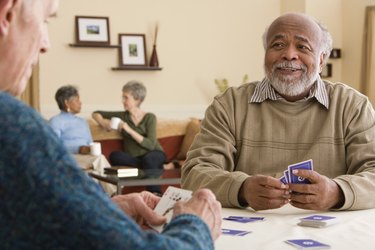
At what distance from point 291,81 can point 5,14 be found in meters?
1.54

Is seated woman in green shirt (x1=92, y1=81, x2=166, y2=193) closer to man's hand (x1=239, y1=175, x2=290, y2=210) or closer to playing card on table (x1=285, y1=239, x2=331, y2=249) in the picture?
man's hand (x1=239, y1=175, x2=290, y2=210)

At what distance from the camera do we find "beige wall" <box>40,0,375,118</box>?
6953 mm

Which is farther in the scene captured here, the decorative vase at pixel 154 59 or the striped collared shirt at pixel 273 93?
the decorative vase at pixel 154 59

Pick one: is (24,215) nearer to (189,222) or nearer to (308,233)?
(189,222)

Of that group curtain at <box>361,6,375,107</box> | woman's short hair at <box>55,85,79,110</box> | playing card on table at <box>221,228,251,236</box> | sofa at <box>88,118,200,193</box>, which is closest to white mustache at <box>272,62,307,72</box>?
playing card on table at <box>221,228,251,236</box>

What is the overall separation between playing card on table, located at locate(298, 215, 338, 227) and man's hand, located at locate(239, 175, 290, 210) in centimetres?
12

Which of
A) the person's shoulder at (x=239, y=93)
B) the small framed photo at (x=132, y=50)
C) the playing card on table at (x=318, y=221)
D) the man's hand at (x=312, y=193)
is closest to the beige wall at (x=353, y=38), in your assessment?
the small framed photo at (x=132, y=50)

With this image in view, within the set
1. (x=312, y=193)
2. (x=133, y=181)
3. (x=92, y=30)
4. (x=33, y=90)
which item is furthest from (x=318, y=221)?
(x=92, y=30)

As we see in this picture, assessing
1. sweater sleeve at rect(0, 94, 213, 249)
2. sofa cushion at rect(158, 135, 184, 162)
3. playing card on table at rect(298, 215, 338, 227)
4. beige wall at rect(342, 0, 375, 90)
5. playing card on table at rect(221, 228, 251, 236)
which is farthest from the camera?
beige wall at rect(342, 0, 375, 90)

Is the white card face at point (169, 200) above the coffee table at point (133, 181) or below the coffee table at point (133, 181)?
above

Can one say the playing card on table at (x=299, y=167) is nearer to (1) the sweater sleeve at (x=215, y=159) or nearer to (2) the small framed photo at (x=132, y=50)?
(1) the sweater sleeve at (x=215, y=159)

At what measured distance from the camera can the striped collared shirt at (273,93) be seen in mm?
2193

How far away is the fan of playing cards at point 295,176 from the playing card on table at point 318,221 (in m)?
0.14

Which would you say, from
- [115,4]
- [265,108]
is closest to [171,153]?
[115,4]
